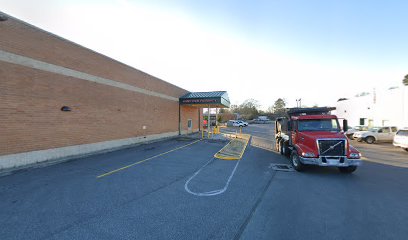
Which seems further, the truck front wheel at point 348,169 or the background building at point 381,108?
the background building at point 381,108

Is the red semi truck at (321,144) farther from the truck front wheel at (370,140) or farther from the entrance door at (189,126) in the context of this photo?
the entrance door at (189,126)

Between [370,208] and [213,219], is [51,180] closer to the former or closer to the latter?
[213,219]

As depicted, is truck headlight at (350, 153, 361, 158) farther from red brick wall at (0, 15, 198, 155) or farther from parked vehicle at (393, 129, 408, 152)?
red brick wall at (0, 15, 198, 155)

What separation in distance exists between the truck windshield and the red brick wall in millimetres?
12351

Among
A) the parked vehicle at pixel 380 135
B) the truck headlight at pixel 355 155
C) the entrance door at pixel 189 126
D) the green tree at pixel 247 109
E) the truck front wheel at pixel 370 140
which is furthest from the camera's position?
the green tree at pixel 247 109

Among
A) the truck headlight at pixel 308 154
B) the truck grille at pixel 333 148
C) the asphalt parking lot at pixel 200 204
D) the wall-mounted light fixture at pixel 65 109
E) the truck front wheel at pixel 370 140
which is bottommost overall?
the asphalt parking lot at pixel 200 204

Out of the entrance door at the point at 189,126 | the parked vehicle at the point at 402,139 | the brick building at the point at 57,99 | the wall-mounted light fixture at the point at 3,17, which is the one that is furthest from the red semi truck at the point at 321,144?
the entrance door at the point at 189,126

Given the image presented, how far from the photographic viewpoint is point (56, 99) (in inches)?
367

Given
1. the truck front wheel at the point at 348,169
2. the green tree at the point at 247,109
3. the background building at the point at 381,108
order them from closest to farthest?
the truck front wheel at the point at 348,169
the background building at the point at 381,108
the green tree at the point at 247,109

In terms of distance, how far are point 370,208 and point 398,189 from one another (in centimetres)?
262

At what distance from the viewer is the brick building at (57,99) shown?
7660mm

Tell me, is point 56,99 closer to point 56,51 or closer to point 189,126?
point 56,51

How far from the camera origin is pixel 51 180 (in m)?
6.44

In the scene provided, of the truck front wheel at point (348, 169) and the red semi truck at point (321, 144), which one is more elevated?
the red semi truck at point (321, 144)
